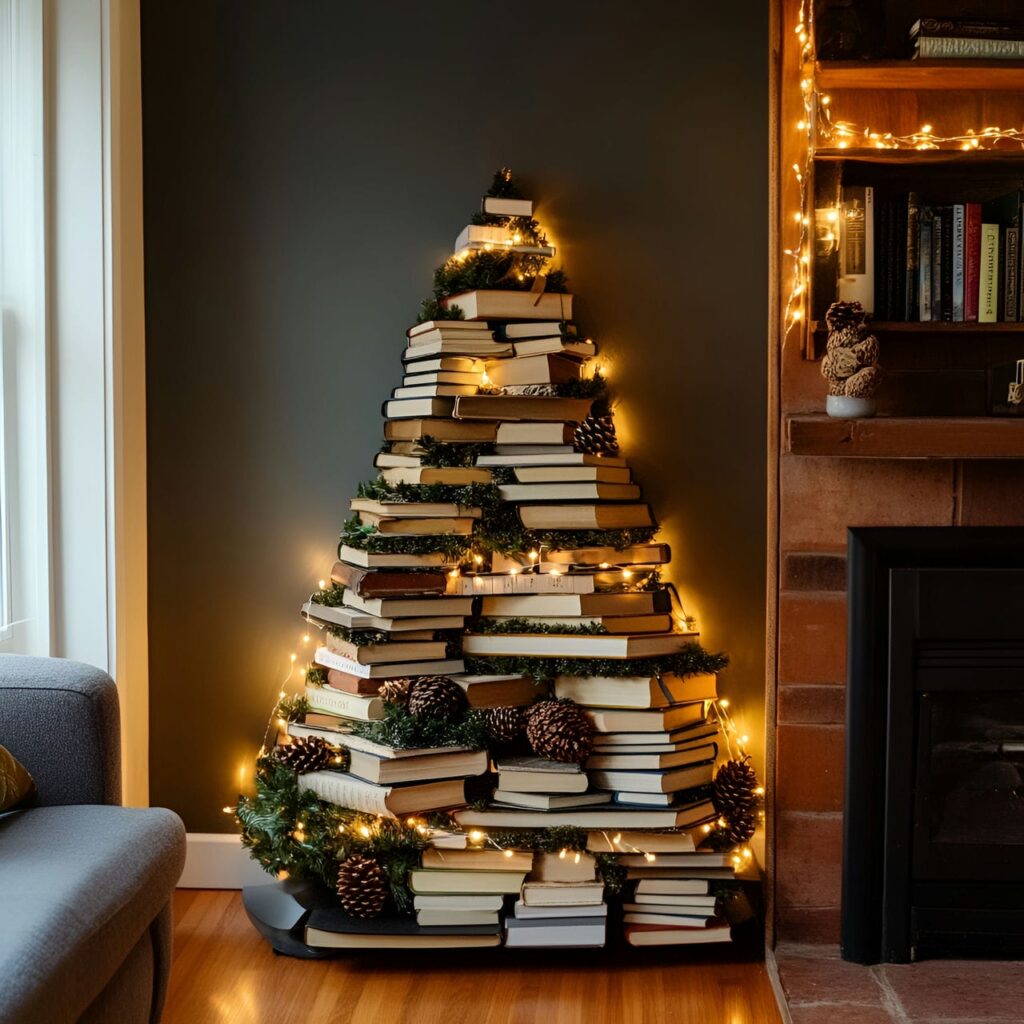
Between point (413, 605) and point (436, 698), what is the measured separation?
20 cm

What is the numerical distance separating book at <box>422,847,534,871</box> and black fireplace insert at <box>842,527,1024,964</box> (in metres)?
0.64

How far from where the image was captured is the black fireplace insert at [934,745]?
218cm

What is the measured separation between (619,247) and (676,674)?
3.22ft

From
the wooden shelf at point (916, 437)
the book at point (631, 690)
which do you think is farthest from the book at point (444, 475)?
the wooden shelf at point (916, 437)

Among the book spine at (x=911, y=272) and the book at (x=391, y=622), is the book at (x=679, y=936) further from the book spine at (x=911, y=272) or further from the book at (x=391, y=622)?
the book spine at (x=911, y=272)

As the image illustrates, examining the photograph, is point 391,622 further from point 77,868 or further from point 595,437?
point 77,868

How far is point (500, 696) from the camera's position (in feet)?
7.77

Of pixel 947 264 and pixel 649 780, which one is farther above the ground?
pixel 947 264

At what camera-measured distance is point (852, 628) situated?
7.24ft

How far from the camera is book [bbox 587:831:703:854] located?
2303mm

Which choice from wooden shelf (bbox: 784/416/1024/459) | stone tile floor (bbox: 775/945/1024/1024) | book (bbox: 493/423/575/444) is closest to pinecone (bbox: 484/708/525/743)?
book (bbox: 493/423/575/444)

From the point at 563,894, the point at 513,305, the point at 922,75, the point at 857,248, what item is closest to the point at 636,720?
the point at 563,894

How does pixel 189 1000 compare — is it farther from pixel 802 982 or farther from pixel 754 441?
pixel 754 441

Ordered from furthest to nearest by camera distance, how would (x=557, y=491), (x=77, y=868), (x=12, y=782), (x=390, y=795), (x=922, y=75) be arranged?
(x=557, y=491) → (x=390, y=795) → (x=922, y=75) → (x=12, y=782) → (x=77, y=868)
